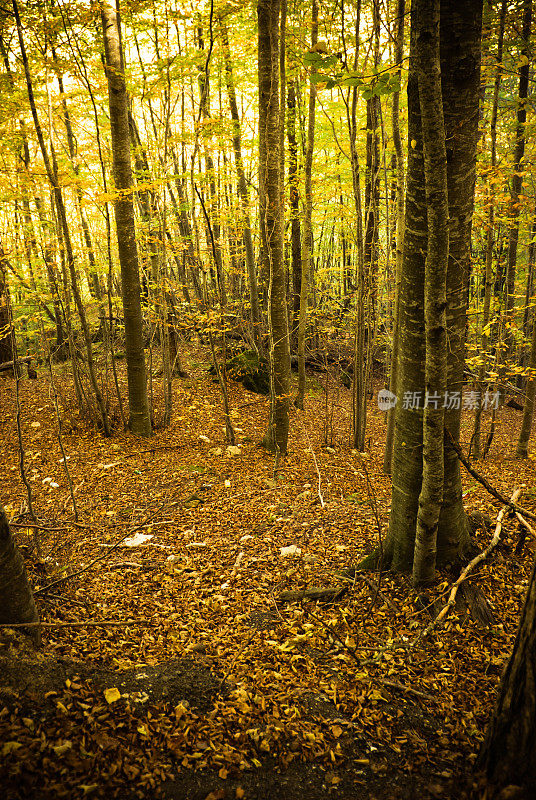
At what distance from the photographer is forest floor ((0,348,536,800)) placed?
6.54ft

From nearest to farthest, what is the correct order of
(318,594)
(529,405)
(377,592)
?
(377,592)
(318,594)
(529,405)

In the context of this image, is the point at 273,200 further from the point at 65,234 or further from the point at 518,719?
the point at 518,719

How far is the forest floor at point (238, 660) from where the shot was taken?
Result: 1992 millimetres

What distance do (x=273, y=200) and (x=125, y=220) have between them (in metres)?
2.84

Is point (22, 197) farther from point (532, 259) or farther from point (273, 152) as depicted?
point (532, 259)

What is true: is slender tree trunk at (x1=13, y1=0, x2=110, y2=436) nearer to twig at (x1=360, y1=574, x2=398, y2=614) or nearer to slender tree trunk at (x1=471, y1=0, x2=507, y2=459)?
twig at (x1=360, y1=574, x2=398, y2=614)

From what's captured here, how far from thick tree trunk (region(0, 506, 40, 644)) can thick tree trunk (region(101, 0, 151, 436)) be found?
5.73 m

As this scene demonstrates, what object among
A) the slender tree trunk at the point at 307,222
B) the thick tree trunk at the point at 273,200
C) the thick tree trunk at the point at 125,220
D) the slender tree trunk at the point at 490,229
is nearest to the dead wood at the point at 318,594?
the thick tree trunk at the point at 273,200

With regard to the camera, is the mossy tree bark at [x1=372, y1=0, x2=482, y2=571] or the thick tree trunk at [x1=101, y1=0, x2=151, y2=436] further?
the thick tree trunk at [x1=101, y1=0, x2=151, y2=436]

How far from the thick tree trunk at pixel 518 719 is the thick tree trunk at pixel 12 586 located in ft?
8.42

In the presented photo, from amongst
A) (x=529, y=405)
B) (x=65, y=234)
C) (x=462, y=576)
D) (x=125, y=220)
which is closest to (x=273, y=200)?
(x=125, y=220)

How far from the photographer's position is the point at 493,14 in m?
6.81

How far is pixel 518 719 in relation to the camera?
142cm

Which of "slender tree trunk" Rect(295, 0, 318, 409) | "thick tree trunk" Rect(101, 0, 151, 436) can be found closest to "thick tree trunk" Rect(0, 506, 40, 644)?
"thick tree trunk" Rect(101, 0, 151, 436)
